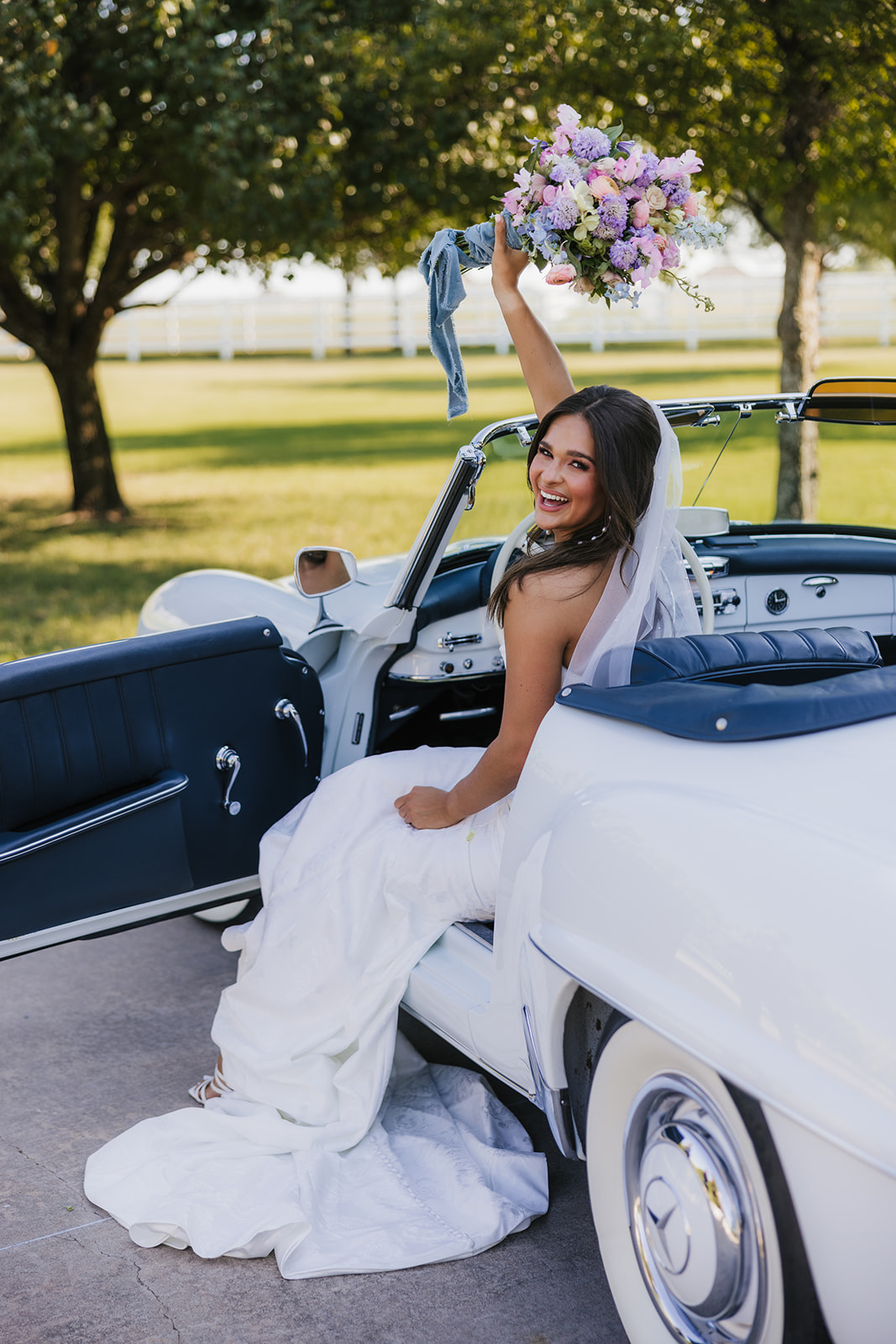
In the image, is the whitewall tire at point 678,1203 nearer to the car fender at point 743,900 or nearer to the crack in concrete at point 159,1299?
the car fender at point 743,900

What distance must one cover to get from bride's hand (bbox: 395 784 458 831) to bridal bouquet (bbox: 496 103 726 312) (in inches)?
47.7

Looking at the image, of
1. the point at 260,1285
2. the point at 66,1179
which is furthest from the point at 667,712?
the point at 66,1179

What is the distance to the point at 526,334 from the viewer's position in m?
3.33

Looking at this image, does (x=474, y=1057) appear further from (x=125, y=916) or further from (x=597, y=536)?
(x=597, y=536)

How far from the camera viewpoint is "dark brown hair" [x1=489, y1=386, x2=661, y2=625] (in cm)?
267

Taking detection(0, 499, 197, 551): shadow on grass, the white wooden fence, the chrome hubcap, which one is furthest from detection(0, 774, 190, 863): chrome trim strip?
the white wooden fence

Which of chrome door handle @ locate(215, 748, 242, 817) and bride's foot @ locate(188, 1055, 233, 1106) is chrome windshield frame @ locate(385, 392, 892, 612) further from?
bride's foot @ locate(188, 1055, 233, 1106)

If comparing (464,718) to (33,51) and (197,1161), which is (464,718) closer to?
(197,1161)

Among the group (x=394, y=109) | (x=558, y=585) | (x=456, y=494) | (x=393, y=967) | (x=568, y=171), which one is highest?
(x=394, y=109)

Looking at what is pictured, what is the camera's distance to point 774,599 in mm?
3941

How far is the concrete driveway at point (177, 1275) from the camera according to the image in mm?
2434

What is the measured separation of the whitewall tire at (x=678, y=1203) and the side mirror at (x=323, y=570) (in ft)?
5.55

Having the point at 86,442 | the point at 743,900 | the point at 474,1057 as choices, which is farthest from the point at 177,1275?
the point at 86,442

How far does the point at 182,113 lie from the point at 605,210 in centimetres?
778
